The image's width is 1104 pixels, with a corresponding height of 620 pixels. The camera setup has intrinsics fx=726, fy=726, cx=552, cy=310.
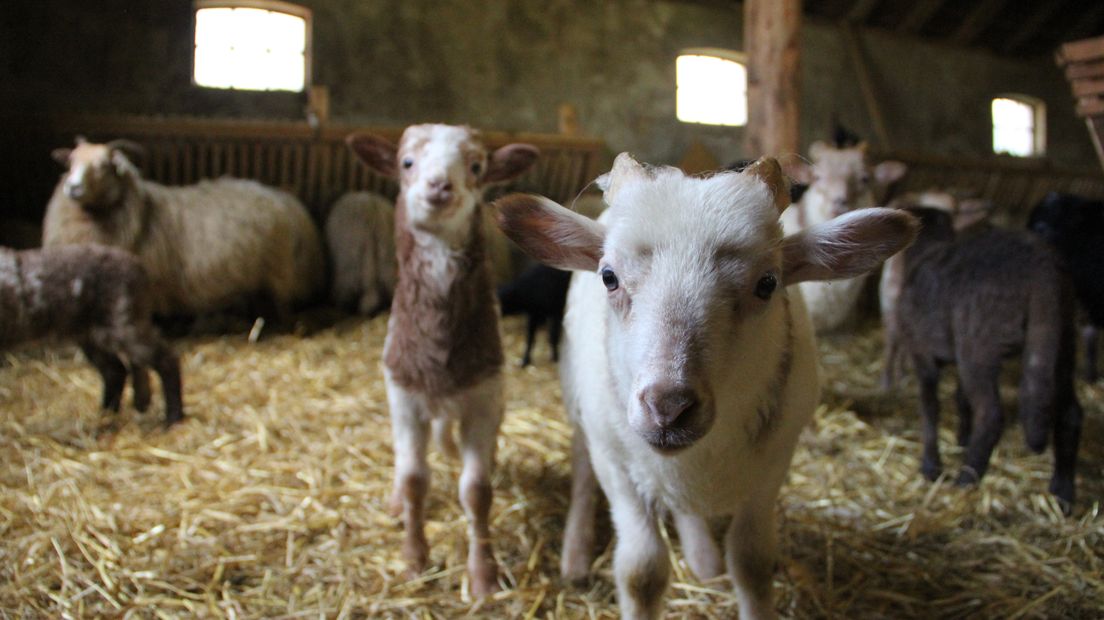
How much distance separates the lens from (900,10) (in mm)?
10438

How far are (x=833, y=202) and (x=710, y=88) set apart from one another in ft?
9.52

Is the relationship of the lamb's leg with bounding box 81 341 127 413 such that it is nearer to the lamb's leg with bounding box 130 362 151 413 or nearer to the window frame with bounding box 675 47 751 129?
the lamb's leg with bounding box 130 362 151 413

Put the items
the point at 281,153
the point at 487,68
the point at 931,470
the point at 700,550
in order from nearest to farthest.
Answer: the point at 700,550 → the point at 931,470 → the point at 281,153 → the point at 487,68

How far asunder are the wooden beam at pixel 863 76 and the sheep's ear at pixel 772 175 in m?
9.43

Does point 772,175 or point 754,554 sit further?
point 754,554

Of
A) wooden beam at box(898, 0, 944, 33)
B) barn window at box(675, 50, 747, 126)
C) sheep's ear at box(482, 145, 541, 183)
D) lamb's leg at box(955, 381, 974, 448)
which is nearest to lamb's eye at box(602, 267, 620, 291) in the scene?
sheep's ear at box(482, 145, 541, 183)

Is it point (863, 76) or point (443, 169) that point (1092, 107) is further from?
point (863, 76)

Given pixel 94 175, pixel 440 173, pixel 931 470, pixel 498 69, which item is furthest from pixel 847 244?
pixel 498 69

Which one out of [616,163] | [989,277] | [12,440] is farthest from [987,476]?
[12,440]

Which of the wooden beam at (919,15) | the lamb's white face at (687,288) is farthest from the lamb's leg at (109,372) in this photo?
the wooden beam at (919,15)

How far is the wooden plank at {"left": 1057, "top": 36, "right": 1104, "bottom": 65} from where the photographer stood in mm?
2705

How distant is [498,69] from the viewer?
A: 8586 millimetres

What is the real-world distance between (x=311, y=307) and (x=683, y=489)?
243 inches

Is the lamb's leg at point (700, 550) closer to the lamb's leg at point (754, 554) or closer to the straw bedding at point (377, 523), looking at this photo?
the straw bedding at point (377, 523)
